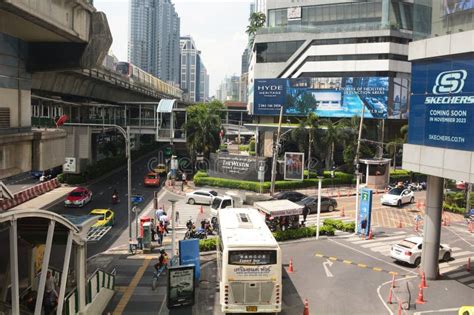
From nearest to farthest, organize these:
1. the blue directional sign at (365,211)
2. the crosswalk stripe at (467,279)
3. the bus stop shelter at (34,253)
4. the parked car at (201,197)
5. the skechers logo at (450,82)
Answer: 1. the bus stop shelter at (34,253)
2. the skechers logo at (450,82)
3. the crosswalk stripe at (467,279)
4. the blue directional sign at (365,211)
5. the parked car at (201,197)

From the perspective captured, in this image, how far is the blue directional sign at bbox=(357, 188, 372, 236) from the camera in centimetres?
2717

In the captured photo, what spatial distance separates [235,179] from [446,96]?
30119 millimetres

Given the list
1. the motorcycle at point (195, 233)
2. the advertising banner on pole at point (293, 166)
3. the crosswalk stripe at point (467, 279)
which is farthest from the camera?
the advertising banner on pole at point (293, 166)

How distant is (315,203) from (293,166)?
940 cm

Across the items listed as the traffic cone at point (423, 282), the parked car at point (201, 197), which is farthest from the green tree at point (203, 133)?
the traffic cone at point (423, 282)

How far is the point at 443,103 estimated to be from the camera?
58.3 feet

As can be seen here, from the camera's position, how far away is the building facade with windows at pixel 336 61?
61125 mm

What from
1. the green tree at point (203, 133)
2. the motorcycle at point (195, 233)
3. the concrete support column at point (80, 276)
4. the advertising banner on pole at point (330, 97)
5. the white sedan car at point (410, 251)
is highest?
the advertising banner on pole at point (330, 97)

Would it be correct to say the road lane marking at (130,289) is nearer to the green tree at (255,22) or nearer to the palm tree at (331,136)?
the palm tree at (331,136)

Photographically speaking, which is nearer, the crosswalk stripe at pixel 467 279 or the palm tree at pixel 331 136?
the crosswalk stripe at pixel 467 279

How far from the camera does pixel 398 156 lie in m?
63.7

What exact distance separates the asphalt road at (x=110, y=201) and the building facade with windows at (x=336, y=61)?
2352 centimetres

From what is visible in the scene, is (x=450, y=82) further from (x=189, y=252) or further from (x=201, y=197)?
(x=201, y=197)

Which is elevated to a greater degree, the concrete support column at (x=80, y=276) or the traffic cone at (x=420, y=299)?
the concrete support column at (x=80, y=276)
